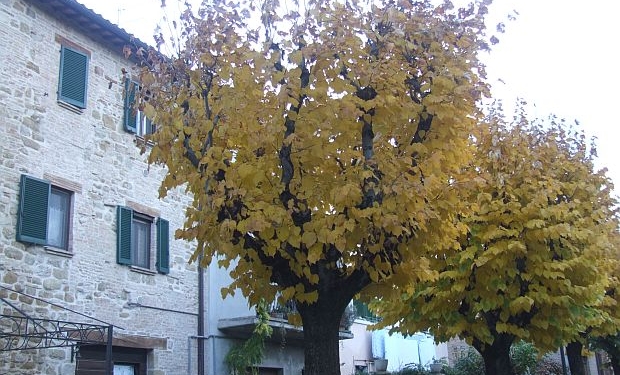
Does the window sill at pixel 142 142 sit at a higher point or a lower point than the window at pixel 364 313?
higher

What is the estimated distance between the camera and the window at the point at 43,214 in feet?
38.9

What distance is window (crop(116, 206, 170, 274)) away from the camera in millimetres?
Result: 14000

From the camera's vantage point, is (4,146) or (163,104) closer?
(163,104)

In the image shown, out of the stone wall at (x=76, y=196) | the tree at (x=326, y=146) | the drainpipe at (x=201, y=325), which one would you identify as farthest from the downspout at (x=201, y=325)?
the tree at (x=326, y=146)

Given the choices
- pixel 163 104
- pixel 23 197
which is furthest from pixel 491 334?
pixel 23 197

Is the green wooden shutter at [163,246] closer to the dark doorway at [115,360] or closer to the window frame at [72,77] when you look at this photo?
the dark doorway at [115,360]

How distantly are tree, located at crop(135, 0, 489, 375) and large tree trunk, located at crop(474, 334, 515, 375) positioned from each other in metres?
5.34

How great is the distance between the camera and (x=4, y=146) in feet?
39.0

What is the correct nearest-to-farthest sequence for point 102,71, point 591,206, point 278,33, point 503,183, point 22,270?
point 278,33 → point 22,270 → point 503,183 → point 102,71 → point 591,206

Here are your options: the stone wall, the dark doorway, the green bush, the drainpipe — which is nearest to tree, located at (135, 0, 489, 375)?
the stone wall

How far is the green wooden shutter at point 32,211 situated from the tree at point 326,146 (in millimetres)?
4130

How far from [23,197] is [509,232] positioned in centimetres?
832

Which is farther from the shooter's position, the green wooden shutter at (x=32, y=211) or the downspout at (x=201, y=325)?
the downspout at (x=201, y=325)

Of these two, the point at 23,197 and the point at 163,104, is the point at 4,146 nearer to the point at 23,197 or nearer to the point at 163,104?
the point at 23,197
